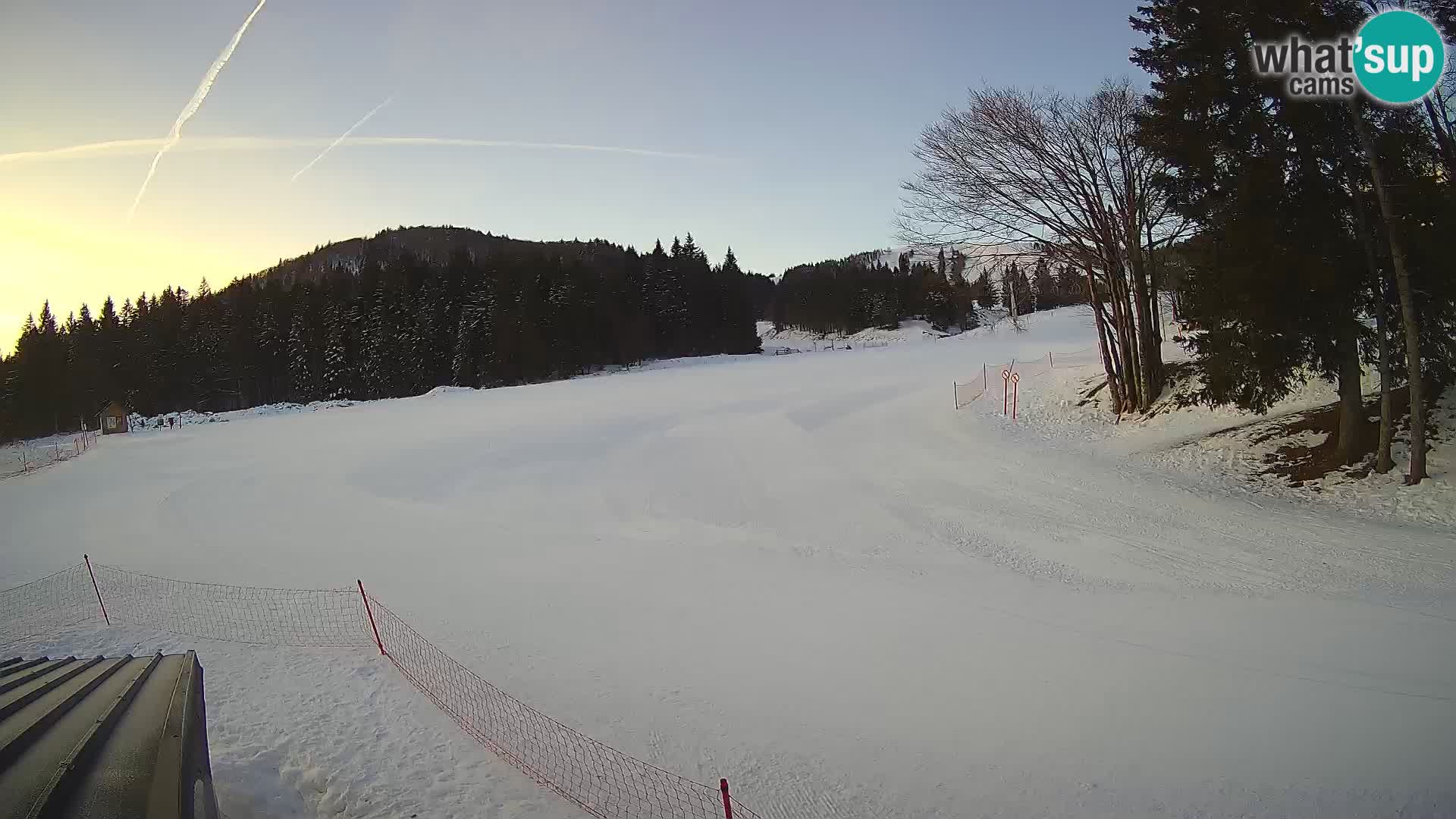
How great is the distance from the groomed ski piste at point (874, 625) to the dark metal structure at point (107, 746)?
124cm

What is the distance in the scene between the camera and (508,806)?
5.14 m

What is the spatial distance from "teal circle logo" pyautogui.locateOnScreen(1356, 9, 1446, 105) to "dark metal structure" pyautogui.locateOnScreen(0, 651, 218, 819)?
16.0 m

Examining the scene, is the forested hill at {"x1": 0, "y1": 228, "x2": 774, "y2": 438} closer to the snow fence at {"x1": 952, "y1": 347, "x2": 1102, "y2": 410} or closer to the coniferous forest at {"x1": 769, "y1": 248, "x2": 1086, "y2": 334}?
the coniferous forest at {"x1": 769, "y1": 248, "x2": 1086, "y2": 334}

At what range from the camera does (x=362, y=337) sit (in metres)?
Result: 57.6

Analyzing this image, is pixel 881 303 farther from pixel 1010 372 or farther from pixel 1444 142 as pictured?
pixel 1444 142

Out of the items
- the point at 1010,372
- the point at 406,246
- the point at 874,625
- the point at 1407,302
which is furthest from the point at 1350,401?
the point at 406,246

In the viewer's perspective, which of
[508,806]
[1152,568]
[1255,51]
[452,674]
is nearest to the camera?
[508,806]

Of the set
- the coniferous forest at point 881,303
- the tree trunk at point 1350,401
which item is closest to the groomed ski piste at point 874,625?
the tree trunk at point 1350,401

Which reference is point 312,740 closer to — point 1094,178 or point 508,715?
point 508,715

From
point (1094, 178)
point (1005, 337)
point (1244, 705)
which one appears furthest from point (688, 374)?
point (1244, 705)

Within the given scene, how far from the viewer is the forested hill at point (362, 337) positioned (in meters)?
54.8

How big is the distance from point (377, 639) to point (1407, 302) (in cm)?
1553

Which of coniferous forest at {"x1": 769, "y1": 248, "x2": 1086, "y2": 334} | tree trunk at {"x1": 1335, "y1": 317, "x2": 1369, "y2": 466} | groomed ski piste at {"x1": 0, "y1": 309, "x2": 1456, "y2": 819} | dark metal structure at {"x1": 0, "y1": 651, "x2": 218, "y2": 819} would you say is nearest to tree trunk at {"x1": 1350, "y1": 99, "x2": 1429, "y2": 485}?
groomed ski piste at {"x1": 0, "y1": 309, "x2": 1456, "y2": 819}

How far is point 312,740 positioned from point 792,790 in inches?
171
